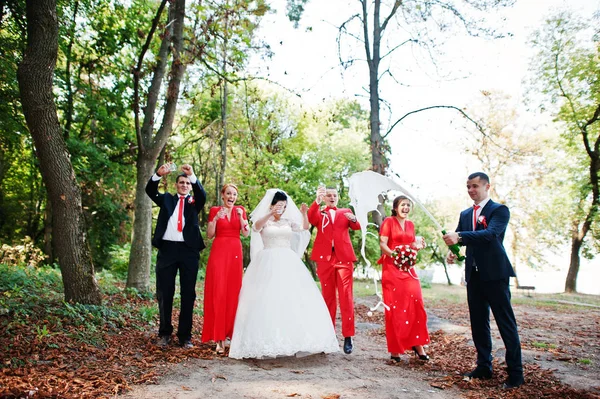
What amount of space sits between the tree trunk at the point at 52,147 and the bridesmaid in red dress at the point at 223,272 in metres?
2.00

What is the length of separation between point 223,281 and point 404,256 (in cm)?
268

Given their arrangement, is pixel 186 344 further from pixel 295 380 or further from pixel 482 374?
pixel 482 374

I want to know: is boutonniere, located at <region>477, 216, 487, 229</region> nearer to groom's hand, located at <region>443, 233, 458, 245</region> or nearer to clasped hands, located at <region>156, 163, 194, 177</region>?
groom's hand, located at <region>443, 233, 458, 245</region>

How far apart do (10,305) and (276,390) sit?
4.40 metres

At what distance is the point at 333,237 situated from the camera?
6.64 metres

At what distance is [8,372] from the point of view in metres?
4.14

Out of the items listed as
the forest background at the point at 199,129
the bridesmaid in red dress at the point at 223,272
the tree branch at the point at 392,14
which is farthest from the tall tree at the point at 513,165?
the bridesmaid in red dress at the point at 223,272

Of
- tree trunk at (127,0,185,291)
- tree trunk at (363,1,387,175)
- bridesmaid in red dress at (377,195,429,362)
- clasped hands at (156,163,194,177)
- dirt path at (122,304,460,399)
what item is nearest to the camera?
dirt path at (122,304,460,399)

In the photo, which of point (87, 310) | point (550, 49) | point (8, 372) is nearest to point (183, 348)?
point (87, 310)

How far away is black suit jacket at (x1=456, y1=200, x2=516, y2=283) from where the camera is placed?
483 cm

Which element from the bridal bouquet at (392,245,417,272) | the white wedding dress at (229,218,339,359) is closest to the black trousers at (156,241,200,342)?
the white wedding dress at (229,218,339,359)

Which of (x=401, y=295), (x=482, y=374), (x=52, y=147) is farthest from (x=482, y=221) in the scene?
(x=52, y=147)

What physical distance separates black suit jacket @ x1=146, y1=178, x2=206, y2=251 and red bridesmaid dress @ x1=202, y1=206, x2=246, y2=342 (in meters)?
0.27

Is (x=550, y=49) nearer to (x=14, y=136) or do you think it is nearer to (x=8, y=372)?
(x=14, y=136)
